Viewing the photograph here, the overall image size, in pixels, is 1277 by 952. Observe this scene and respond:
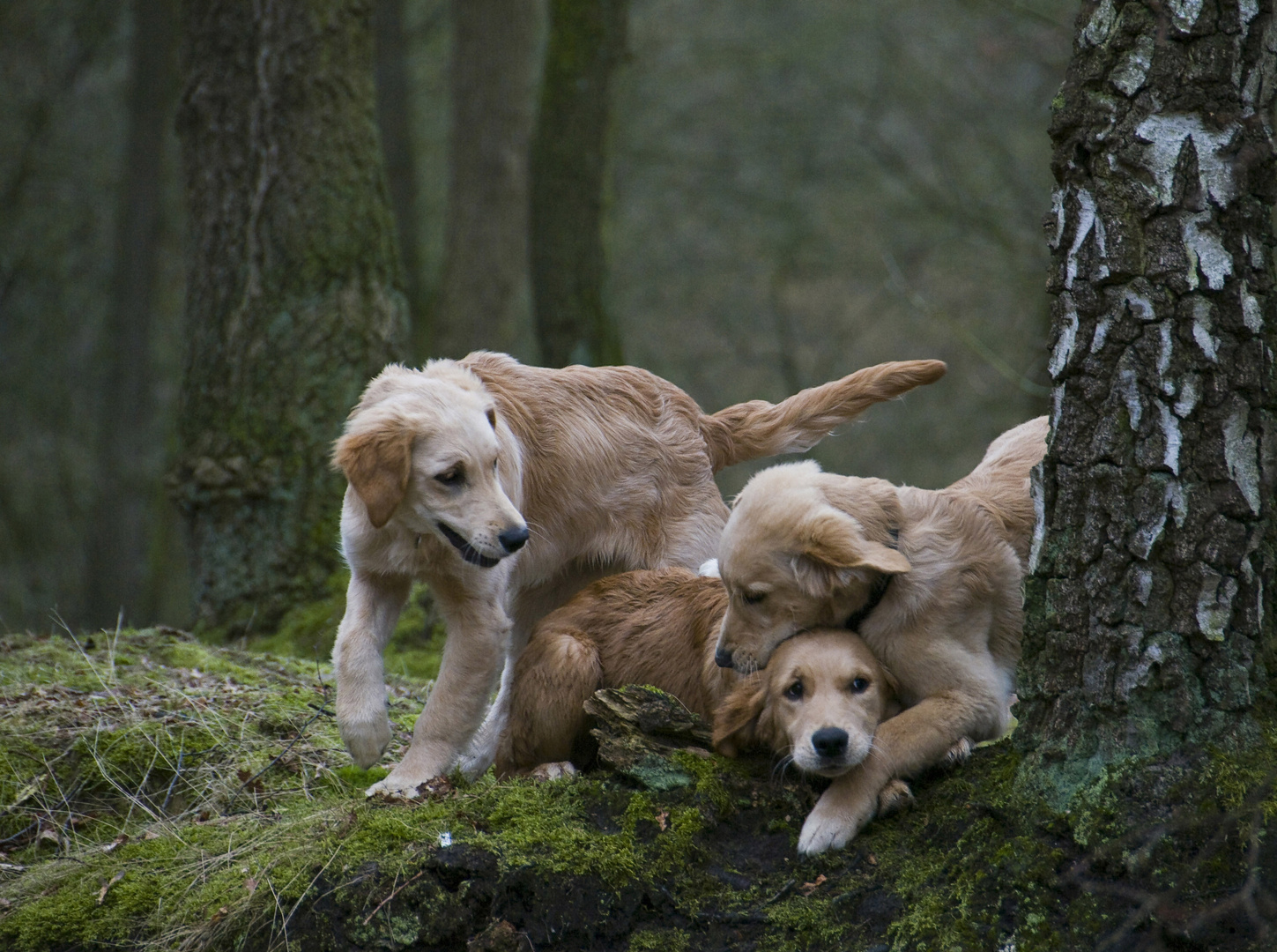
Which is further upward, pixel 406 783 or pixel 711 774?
pixel 711 774

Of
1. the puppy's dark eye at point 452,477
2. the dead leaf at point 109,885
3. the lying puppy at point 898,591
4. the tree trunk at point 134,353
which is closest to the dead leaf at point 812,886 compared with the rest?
the lying puppy at point 898,591

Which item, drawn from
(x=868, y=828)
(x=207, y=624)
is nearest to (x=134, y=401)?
(x=207, y=624)

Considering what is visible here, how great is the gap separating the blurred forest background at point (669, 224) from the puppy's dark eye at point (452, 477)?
7580 mm

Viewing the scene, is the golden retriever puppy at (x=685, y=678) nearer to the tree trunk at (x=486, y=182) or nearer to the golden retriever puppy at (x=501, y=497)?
the golden retriever puppy at (x=501, y=497)

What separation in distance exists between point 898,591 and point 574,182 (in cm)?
867

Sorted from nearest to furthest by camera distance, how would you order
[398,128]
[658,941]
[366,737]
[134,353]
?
1. [658,941]
2. [366,737]
3. [398,128]
4. [134,353]

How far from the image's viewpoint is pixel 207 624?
833cm

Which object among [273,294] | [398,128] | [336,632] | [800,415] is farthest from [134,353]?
[800,415]

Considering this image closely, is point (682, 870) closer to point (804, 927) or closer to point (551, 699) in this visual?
point (804, 927)

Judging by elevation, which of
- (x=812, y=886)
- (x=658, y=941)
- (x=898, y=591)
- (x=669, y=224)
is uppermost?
(x=669, y=224)

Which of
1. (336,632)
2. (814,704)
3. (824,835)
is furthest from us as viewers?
(336,632)

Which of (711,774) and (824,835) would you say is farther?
(711,774)

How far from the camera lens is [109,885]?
411cm

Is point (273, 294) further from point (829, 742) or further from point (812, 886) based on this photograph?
point (812, 886)
